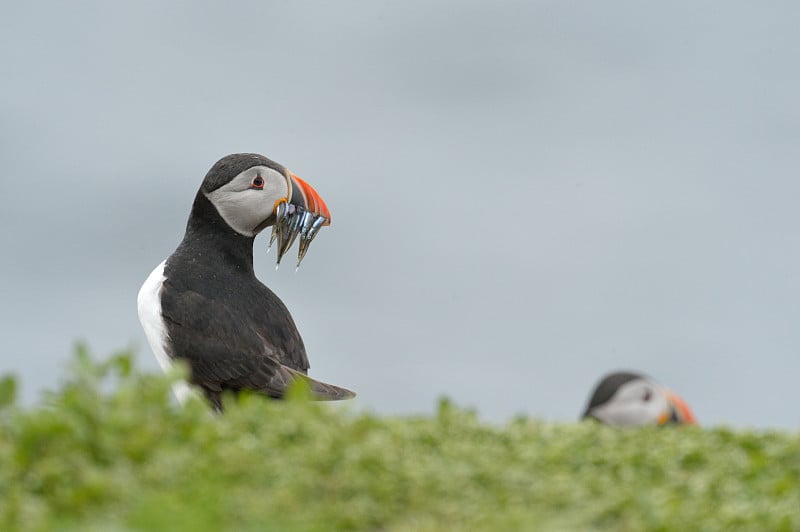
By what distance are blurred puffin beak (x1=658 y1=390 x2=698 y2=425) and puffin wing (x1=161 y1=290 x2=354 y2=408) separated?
2.66 m

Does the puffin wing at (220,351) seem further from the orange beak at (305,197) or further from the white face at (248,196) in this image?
the orange beak at (305,197)

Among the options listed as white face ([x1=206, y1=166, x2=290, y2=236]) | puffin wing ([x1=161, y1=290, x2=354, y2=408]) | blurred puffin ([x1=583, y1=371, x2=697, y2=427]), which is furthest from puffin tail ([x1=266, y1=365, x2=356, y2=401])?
blurred puffin ([x1=583, y1=371, x2=697, y2=427])

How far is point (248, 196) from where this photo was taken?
10656 mm

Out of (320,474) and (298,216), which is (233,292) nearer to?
(298,216)

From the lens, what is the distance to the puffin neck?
1058cm

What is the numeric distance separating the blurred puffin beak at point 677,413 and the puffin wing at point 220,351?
266cm

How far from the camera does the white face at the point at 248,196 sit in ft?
35.0

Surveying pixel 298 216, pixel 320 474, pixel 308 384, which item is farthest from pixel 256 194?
pixel 320 474

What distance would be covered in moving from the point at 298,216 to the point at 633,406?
413 centimetres

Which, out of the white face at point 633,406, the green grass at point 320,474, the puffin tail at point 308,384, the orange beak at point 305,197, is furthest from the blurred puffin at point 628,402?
the orange beak at point 305,197

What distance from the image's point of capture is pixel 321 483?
538cm

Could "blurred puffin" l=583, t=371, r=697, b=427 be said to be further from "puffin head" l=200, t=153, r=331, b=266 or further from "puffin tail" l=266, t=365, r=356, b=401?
"puffin head" l=200, t=153, r=331, b=266

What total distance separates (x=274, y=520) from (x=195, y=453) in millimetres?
717

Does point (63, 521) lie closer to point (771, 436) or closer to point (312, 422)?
point (312, 422)
